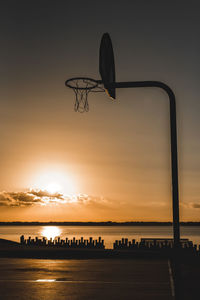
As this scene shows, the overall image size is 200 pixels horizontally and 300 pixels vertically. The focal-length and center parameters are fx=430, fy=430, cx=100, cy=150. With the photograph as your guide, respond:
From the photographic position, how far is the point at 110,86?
34.2 ft

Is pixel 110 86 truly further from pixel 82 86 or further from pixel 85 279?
pixel 85 279

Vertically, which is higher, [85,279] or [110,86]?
[110,86]

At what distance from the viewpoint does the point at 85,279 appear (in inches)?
573

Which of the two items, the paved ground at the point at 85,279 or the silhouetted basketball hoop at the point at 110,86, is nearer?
the silhouetted basketball hoop at the point at 110,86

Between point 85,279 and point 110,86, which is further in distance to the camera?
point 85,279

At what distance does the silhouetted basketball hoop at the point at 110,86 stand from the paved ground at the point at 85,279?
359 cm

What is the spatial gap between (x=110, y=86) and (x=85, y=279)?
7265mm

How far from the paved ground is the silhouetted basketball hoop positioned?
3.59 m

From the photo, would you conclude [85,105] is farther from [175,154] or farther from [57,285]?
[57,285]

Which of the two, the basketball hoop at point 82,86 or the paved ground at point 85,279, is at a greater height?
the basketball hoop at point 82,86

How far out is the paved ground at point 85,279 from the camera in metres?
11.8

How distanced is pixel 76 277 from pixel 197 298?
201 inches

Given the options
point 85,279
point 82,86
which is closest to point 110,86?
point 82,86

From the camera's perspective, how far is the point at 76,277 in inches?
589
